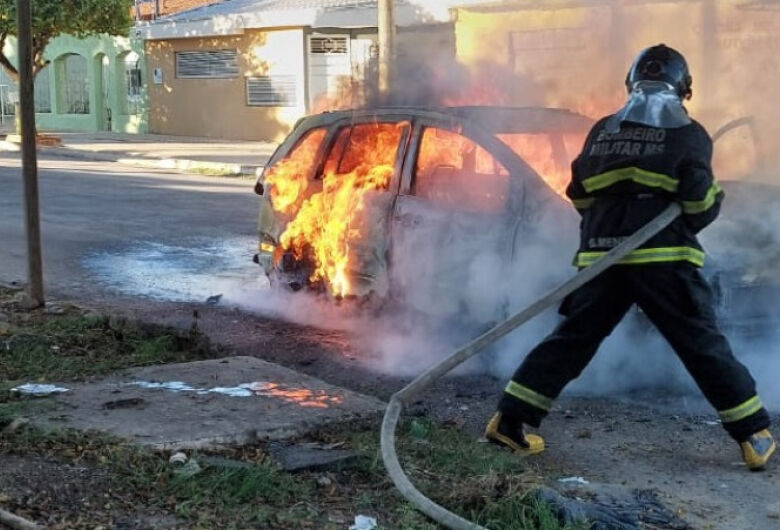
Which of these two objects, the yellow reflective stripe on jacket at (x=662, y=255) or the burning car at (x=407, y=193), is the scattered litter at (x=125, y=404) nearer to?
the burning car at (x=407, y=193)

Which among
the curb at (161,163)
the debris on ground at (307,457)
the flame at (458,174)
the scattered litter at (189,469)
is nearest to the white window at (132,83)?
the curb at (161,163)

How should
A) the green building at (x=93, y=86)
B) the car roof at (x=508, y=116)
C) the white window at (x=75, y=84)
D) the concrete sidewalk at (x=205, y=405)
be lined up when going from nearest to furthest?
the concrete sidewalk at (x=205, y=405) → the car roof at (x=508, y=116) → the green building at (x=93, y=86) → the white window at (x=75, y=84)

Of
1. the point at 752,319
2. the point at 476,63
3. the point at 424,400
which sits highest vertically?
the point at 476,63

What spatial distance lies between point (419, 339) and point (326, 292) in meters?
1.14

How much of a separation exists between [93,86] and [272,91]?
32.9 ft

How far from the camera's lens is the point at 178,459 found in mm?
4273

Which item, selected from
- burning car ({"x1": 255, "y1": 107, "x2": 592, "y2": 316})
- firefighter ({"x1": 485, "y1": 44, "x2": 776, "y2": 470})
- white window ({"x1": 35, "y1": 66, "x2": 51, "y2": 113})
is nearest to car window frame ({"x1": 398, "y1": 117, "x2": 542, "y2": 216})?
burning car ({"x1": 255, "y1": 107, "x2": 592, "y2": 316})

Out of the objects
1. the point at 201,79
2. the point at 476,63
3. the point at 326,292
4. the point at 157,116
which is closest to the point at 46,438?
the point at 326,292

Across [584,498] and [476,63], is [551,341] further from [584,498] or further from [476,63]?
[476,63]

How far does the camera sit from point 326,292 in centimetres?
767

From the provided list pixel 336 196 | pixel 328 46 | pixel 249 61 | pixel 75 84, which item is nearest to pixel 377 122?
pixel 336 196

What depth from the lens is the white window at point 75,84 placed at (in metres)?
37.3

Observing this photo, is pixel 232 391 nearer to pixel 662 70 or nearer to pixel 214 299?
pixel 662 70

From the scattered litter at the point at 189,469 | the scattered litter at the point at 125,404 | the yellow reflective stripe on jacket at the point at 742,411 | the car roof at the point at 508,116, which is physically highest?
the car roof at the point at 508,116
